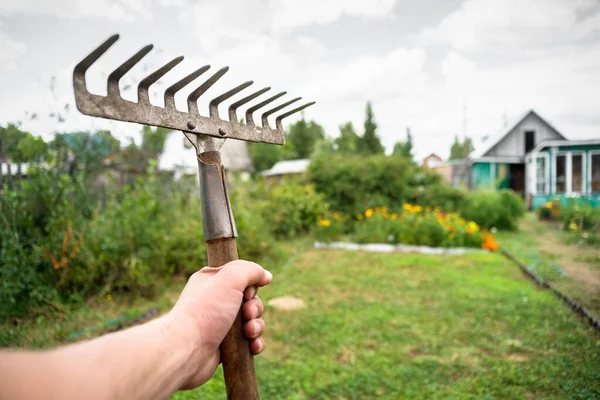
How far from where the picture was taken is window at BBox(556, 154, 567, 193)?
15.3 metres

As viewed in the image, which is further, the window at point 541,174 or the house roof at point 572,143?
the window at point 541,174

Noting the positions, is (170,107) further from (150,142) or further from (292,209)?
(150,142)

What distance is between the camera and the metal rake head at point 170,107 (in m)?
0.89

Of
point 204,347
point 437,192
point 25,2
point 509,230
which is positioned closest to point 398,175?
point 437,192

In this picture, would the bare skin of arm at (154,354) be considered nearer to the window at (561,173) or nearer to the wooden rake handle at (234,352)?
the wooden rake handle at (234,352)

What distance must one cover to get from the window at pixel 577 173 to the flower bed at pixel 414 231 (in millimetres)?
9870

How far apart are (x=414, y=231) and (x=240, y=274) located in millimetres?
7363

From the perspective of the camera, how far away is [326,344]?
3455mm

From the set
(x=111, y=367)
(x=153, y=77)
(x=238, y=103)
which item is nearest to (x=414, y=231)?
(x=238, y=103)

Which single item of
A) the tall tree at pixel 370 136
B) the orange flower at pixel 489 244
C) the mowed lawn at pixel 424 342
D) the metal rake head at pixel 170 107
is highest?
the tall tree at pixel 370 136

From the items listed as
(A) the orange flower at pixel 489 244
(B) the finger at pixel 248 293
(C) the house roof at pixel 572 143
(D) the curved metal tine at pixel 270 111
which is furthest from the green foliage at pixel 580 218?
(B) the finger at pixel 248 293

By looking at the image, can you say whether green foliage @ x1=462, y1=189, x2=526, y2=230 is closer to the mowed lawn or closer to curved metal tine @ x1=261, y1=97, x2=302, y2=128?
the mowed lawn

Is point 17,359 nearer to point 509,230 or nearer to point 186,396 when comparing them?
point 186,396

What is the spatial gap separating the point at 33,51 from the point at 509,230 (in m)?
11.1
